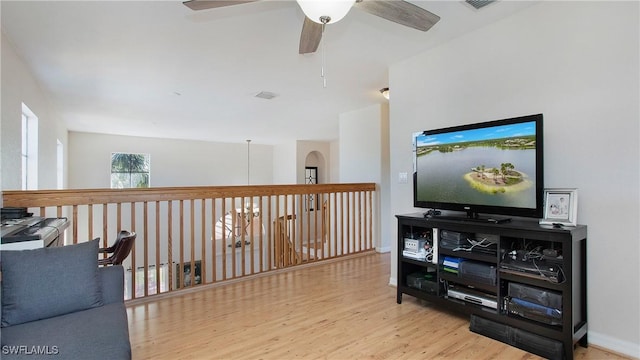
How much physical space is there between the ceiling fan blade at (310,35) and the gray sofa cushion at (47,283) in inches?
71.0

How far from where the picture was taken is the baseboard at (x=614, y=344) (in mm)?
2010

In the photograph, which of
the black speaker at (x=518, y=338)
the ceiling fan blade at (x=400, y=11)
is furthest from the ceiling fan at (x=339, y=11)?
the black speaker at (x=518, y=338)

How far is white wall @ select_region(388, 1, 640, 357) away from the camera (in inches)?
79.4

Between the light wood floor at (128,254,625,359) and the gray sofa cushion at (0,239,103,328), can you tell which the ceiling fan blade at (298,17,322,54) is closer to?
the gray sofa cushion at (0,239,103,328)

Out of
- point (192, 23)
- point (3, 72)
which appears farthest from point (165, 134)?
point (192, 23)

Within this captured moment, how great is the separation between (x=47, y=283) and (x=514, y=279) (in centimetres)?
278

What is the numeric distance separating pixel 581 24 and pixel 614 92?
0.53m

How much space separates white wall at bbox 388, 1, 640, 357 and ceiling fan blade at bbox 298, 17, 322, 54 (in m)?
1.55

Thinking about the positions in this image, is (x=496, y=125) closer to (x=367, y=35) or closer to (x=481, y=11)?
(x=481, y=11)

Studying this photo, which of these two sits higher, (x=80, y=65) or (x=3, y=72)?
(x=80, y=65)

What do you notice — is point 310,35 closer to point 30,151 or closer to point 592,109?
point 592,109

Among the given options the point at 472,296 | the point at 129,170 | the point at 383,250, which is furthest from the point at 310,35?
the point at 129,170

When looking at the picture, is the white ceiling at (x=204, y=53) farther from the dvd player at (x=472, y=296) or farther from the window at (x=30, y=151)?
the dvd player at (x=472, y=296)

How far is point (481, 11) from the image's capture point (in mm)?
2475
